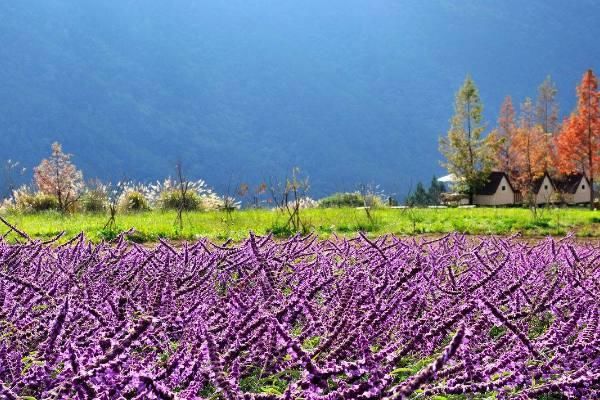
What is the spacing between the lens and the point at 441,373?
189 centimetres

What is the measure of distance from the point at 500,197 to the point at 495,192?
4.15ft

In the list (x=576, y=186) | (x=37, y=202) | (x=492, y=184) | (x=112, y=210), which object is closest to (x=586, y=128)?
(x=492, y=184)

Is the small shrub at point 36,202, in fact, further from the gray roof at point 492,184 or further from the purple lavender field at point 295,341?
the gray roof at point 492,184

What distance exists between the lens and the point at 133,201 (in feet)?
107

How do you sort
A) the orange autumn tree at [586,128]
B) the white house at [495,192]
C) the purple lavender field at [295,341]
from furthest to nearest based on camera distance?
the white house at [495,192], the orange autumn tree at [586,128], the purple lavender field at [295,341]

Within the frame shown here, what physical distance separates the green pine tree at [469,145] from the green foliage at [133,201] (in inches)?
1759

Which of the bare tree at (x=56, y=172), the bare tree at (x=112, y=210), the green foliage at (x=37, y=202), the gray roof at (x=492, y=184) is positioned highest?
the bare tree at (x=56, y=172)

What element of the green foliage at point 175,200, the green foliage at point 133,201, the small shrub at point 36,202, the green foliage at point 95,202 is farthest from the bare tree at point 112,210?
the small shrub at point 36,202

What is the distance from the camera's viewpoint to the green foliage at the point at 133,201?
31.7 meters

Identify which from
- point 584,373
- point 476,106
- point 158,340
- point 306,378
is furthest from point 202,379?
point 476,106

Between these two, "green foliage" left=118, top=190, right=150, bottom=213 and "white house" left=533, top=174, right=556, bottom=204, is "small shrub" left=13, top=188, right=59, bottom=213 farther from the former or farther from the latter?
"white house" left=533, top=174, right=556, bottom=204

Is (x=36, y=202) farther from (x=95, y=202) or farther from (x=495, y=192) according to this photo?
(x=495, y=192)

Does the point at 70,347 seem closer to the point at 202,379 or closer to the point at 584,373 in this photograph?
the point at 202,379

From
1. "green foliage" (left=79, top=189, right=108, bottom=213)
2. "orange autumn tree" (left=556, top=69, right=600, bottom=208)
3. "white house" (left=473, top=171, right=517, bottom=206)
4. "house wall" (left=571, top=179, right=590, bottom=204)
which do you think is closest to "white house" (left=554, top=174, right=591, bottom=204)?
"house wall" (left=571, top=179, right=590, bottom=204)
